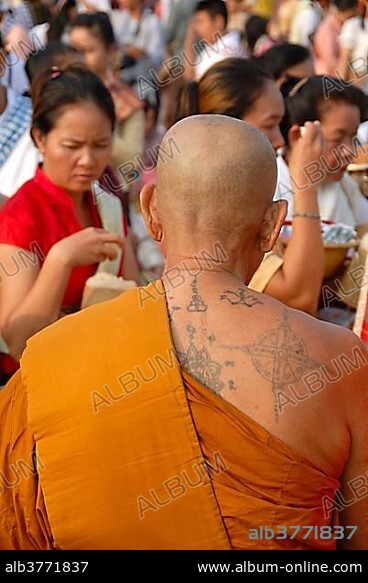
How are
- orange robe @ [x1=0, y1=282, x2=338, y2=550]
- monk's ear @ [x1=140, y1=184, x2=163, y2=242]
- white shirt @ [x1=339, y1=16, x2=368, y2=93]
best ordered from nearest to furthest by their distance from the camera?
orange robe @ [x1=0, y1=282, x2=338, y2=550], monk's ear @ [x1=140, y1=184, x2=163, y2=242], white shirt @ [x1=339, y1=16, x2=368, y2=93]

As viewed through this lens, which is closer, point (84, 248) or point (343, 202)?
point (84, 248)

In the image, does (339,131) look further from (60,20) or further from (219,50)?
(60,20)

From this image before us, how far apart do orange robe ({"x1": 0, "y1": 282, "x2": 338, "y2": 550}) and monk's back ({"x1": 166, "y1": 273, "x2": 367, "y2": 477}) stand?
32mm

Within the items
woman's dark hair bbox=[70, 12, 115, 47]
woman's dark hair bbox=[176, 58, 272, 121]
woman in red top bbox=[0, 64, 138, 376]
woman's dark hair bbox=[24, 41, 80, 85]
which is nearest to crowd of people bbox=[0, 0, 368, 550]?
woman in red top bbox=[0, 64, 138, 376]

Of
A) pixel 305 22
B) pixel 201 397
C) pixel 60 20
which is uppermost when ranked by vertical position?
pixel 201 397

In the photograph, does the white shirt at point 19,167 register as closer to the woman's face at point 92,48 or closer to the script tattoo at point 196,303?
the woman's face at point 92,48

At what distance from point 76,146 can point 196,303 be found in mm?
1665

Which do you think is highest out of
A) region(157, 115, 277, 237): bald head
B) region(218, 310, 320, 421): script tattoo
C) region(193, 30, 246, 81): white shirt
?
region(157, 115, 277, 237): bald head

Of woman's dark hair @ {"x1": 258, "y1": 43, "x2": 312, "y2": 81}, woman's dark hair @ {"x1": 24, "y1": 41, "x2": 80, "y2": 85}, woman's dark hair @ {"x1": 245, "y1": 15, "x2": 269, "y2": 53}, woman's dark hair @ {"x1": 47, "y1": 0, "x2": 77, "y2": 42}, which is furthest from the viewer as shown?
woman's dark hair @ {"x1": 245, "y1": 15, "x2": 269, "y2": 53}

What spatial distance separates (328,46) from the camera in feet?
27.5

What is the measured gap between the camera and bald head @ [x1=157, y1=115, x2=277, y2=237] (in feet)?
6.53

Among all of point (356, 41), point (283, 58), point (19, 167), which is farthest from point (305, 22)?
point (19, 167)
